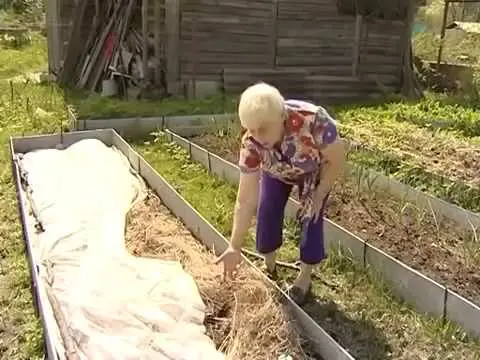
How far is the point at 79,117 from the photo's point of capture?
24.2 feet

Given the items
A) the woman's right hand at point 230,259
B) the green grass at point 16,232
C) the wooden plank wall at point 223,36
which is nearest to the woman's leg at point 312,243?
the woman's right hand at point 230,259

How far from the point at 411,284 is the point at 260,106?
4.21ft

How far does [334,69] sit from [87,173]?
256 inches

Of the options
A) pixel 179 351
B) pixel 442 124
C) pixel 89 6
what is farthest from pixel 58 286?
pixel 89 6

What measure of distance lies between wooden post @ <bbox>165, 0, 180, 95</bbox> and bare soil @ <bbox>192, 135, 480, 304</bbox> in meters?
5.23

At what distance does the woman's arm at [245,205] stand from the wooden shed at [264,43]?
678 centimetres

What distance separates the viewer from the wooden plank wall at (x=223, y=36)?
9.33 meters

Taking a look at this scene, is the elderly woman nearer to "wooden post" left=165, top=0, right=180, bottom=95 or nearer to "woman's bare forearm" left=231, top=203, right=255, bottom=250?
"woman's bare forearm" left=231, top=203, right=255, bottom=250

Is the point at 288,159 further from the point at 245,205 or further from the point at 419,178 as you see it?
the point at 419,178

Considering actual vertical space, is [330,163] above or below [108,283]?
above

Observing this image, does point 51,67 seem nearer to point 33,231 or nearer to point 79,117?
point 79,117

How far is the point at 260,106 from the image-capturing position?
97.7 inches

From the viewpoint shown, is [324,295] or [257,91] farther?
[324,295]

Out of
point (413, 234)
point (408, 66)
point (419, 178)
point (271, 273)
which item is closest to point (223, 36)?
point (408, 66)
